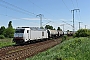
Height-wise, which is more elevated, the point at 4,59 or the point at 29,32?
the point at 29,32

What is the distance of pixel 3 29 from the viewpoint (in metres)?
109

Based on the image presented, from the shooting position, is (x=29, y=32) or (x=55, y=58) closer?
(x=55, y=58)

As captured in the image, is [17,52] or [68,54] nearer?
[68,54]

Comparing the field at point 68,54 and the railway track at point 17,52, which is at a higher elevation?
the field at point 68,54

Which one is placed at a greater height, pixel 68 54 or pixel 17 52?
pixel 68 54

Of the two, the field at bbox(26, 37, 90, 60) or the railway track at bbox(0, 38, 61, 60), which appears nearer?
the field at bbox(26, 37, 90, 60)

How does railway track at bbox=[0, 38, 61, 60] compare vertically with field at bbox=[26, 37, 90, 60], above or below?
below

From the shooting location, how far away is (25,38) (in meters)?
36.4

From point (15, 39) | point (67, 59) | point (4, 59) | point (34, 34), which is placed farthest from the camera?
point (34, 34)

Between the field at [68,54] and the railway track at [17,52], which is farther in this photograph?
the railway track at [17,52]

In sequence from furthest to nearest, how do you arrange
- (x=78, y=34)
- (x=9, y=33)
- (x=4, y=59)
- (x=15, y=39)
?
(x=9, y=33) → (x=78, y=34) → (x=15, y=39) → (x=4, y=59)

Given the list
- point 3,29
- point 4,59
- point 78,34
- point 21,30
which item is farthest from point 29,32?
point 3,29

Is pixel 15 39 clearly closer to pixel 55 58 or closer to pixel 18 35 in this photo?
pixel 18 35

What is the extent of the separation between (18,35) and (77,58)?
26.4 metres
